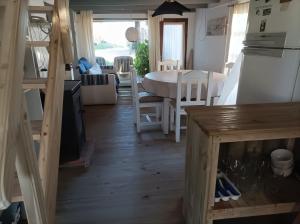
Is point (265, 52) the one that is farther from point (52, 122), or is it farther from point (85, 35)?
point (85, 35)

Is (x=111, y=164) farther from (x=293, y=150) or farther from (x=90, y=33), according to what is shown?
(x=90, y=33)

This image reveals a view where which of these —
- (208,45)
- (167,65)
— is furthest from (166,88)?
(208,45)

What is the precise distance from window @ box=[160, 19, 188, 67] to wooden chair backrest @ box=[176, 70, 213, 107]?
154 inches

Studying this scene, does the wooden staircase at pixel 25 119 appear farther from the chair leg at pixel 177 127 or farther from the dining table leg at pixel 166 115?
the dining table leg at pixel 166 115

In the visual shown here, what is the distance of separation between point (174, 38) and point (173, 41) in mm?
94

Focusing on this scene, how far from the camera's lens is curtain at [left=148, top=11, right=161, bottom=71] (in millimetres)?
6340

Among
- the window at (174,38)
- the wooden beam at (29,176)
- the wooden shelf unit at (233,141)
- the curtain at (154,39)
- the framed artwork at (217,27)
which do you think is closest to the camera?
the wooden beam at (29,176)

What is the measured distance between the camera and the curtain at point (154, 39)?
6.34m

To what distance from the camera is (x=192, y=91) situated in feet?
9.51

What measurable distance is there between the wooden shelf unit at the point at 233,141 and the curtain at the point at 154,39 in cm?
548

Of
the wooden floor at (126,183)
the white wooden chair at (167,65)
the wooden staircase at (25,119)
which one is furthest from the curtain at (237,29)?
the wooden staircase at (25,119)

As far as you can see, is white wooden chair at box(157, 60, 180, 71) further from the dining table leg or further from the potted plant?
the potted plant

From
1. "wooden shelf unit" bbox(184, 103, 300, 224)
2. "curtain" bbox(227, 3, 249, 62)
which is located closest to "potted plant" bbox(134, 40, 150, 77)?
"curtain" bbox(227, 3, 249, 62)

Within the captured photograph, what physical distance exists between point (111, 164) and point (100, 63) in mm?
5226
